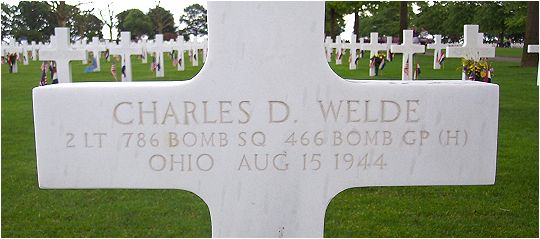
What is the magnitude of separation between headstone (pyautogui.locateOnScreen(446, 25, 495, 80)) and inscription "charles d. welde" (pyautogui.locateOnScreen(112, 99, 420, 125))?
5942mm

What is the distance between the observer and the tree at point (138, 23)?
132ft

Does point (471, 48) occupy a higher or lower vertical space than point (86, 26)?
lower

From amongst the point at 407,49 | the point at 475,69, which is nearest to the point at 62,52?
the point at 475,69

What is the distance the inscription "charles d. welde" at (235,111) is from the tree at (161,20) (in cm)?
3747

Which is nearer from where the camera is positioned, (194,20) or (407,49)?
(407,49)

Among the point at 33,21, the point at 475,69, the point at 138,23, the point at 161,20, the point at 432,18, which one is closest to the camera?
the point at 475,69

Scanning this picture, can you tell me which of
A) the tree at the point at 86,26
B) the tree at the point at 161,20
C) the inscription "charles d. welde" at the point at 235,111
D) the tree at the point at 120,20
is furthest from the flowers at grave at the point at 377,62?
the tree at the point at 161,20

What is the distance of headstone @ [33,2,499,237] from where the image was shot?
1.89 metres

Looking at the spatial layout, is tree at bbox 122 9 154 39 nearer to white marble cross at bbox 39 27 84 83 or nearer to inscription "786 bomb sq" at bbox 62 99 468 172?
white marble cross at bbox 39 27 84 83

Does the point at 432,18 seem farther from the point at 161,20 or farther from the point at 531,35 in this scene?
the point at 531,35

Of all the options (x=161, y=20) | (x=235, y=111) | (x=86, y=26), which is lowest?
(x=235, y=111)

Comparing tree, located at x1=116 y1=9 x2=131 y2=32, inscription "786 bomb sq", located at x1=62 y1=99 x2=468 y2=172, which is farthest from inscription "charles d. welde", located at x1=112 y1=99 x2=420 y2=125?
tree, located at x1=116 y1=9 x2=131 y2=32

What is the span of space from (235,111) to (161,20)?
41.0 metres

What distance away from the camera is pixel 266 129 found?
1931 millimetres
